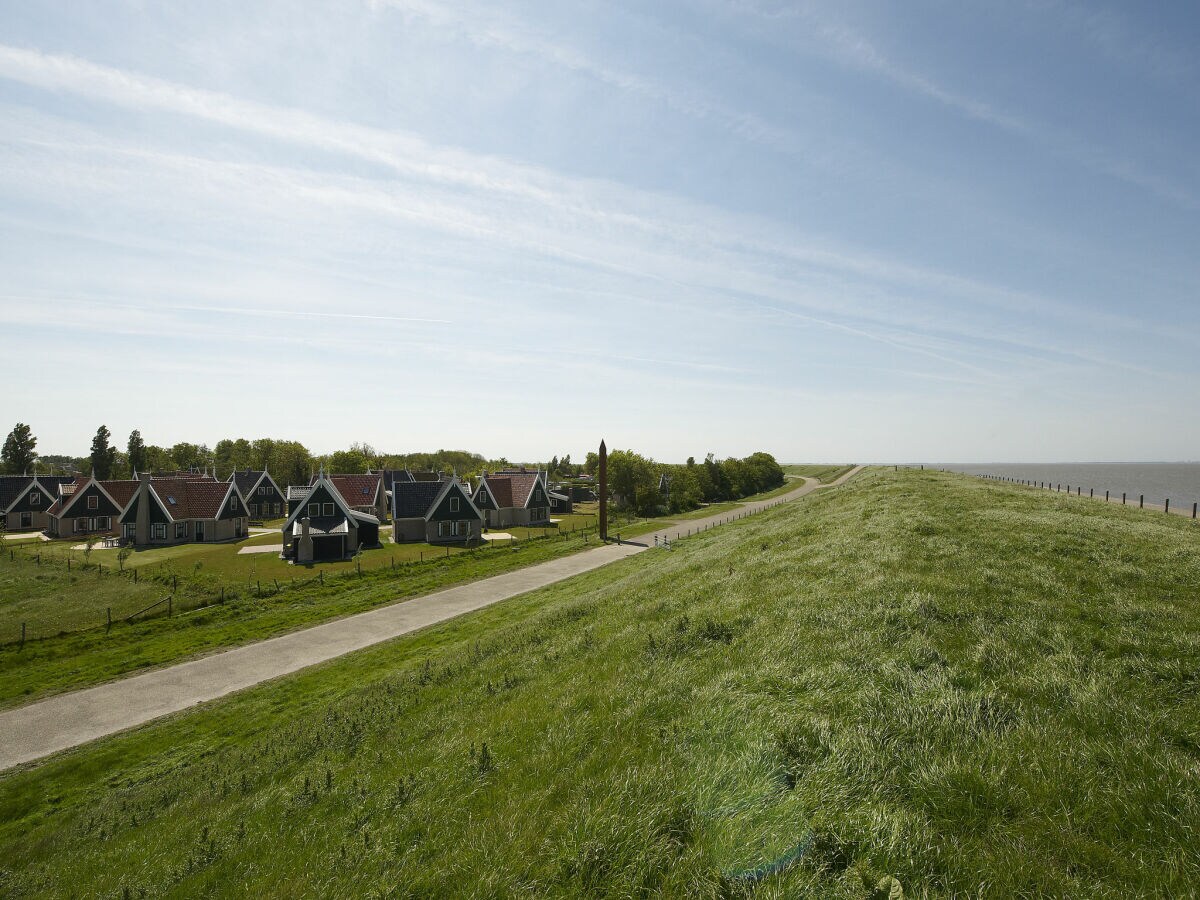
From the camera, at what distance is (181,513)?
59062mm

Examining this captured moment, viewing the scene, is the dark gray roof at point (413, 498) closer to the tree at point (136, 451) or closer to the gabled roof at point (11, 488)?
the gabled roof at point (11, 488)

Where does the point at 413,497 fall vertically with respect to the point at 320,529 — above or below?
above

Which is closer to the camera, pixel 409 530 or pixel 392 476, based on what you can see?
pixel 409 530

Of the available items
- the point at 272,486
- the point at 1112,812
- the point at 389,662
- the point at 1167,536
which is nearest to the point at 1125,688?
the point at 1112,812

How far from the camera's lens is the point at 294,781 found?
1137 cm

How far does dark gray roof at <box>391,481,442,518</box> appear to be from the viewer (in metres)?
58.9

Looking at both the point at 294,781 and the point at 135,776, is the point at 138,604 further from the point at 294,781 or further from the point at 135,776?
the point at 294,781

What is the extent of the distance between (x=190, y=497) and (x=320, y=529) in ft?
80.8

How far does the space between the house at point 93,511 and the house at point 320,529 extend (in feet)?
98.9

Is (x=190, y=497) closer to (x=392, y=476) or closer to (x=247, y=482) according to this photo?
(x=247, y=482)

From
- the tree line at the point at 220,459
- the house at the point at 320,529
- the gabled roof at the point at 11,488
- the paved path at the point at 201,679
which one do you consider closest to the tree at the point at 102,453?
the tree line at the point at 220,459

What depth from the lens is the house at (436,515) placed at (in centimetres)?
5866

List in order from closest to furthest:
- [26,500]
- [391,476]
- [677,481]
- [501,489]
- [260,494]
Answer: [26,500], [501,489], [260,494], [391,476], [677,481]

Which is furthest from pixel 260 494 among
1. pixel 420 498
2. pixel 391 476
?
pixel 420 498
